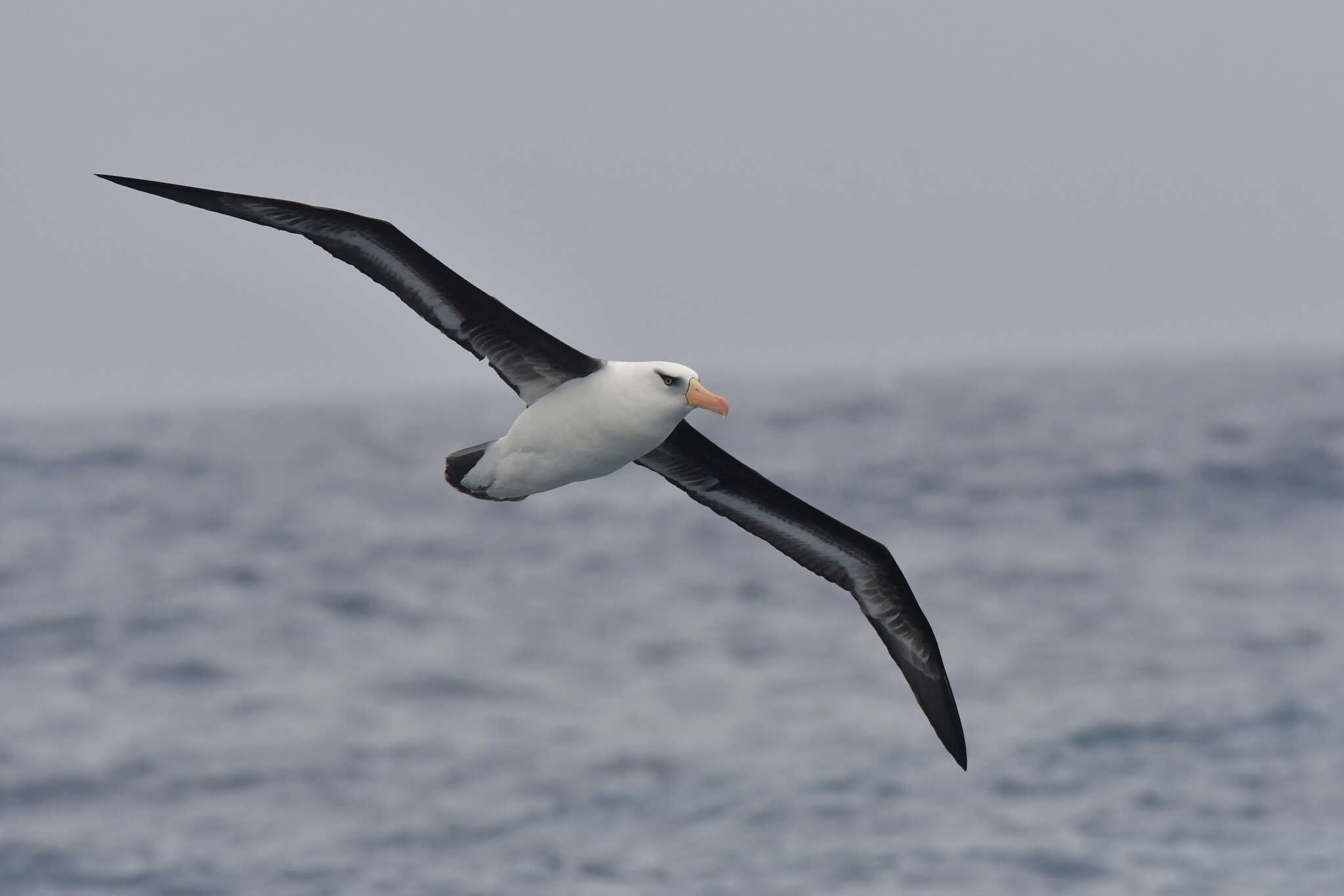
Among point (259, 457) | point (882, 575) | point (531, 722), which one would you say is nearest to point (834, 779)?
point (531, 722)

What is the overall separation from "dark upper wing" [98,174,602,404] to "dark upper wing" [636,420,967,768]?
4.42 ft

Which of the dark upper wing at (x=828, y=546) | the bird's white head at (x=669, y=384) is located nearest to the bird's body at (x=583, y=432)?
the bird's white head at (x=669, y=384)

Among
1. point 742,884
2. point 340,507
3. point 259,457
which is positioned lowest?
point 742,884

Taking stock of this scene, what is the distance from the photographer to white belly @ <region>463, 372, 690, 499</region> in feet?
31.3

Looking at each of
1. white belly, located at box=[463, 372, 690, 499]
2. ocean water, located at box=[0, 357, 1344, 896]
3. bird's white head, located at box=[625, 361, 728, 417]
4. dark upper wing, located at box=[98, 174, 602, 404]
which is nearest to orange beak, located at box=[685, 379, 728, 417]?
bird's white head, located at box=[625, 361, 728, 417]

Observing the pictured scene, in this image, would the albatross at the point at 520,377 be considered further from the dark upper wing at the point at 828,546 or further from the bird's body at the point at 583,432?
the dark upper wing at the point at 828,546

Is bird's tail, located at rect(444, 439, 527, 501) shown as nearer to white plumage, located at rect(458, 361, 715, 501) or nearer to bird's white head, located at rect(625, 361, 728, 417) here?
white plumage, located at rect(458, 361, 715, 501)

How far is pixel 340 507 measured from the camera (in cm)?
4184

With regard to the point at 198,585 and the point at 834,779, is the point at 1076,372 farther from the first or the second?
the point at 834,779

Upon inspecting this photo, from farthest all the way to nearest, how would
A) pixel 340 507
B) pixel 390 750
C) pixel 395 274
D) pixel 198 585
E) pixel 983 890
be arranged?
pixel 340 507
pixel 198 585
pixel 390 750
pixel 983 890
pixel 395 274

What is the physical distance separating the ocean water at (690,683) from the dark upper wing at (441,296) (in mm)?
9891

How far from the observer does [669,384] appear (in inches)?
375

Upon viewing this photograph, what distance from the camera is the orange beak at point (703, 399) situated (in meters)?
9.12

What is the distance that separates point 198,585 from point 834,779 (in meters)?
16.1
